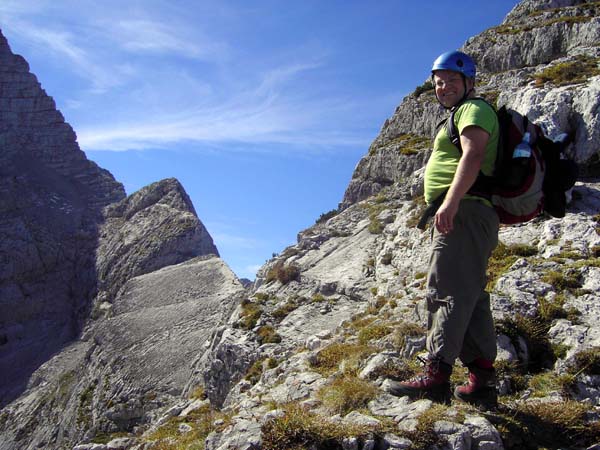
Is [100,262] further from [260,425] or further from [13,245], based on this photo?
[260,425]

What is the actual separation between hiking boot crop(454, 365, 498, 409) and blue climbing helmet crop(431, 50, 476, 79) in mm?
3230

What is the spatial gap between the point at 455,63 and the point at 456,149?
0.93 m

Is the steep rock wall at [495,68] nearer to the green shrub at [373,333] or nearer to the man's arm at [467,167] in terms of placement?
the green shrub at [373,333]

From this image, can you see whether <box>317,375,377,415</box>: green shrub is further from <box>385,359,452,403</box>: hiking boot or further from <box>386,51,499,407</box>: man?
<box>386,51,499,407</box>: man

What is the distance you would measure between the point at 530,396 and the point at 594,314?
211 cm

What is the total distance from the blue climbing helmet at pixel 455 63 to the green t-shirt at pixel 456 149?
44 cm

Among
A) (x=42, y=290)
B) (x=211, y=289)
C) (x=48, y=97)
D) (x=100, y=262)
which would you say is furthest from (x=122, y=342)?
(x=48, y=97)

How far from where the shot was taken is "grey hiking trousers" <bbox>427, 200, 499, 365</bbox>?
19.0 ft

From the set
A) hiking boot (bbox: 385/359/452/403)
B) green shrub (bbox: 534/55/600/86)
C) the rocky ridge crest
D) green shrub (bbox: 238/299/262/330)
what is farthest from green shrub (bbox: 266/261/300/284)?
hiking boot (bbox: 385/359/452/403)

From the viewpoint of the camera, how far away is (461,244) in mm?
5816

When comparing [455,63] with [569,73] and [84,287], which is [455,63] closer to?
[569,73]

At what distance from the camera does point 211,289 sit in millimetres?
44594

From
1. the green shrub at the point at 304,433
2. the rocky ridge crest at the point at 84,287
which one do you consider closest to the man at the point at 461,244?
the green shrub at the point at 304,433

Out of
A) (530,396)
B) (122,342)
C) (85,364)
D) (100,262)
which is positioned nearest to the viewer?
(530,396)
